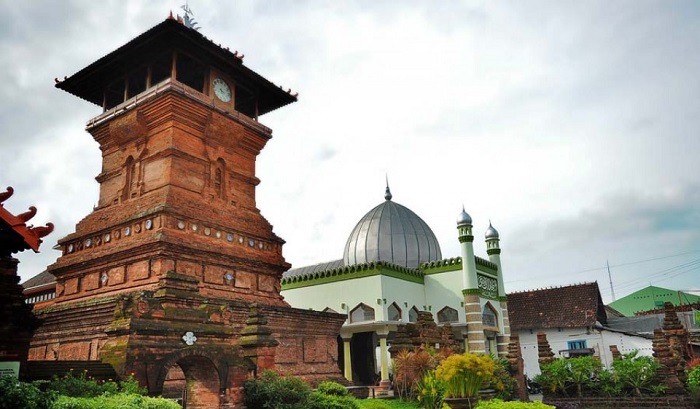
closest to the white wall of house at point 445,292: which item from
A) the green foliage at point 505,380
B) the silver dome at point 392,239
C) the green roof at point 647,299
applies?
the silver dome at point 392,239

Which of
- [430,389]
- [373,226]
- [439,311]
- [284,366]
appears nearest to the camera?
[430,389]

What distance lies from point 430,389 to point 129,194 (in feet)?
43.3

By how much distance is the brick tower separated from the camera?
18031 mm

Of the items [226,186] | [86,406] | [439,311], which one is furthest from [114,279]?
[439,311]

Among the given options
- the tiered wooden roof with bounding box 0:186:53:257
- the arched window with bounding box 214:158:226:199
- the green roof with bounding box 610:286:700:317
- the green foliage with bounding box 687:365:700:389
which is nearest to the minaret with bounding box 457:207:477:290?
the green foliage with bounding box 687:365:700:389

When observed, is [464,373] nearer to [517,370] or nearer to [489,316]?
[517,370]

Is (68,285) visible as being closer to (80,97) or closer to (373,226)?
(80,97)

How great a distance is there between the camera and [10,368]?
10.2 meters

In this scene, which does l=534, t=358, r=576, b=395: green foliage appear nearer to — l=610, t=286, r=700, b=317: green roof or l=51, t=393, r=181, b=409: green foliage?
l=51, t=393, r=181, b=409: green foliage

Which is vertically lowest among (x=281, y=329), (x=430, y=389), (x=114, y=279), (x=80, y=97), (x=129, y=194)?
(x=430, y=389)

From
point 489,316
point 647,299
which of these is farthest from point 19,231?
point 647,299

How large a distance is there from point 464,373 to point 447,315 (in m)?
16.1

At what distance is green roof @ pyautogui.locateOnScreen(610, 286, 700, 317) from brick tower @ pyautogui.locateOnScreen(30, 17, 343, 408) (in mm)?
48006

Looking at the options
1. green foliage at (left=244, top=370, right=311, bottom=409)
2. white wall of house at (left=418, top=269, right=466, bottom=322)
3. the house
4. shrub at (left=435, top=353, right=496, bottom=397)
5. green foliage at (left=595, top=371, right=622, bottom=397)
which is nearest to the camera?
green foliage at (left=244, top=370, right=311, bottom=409)
